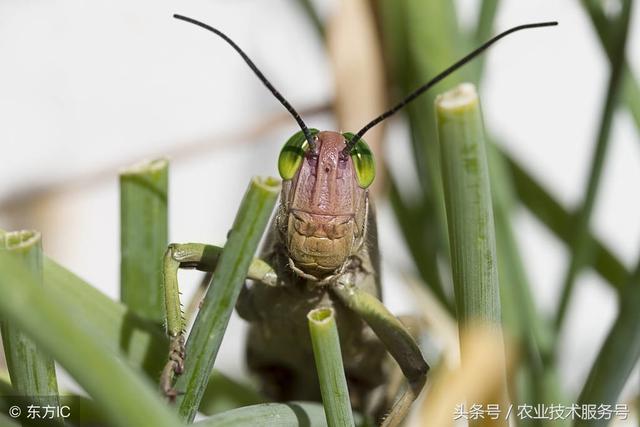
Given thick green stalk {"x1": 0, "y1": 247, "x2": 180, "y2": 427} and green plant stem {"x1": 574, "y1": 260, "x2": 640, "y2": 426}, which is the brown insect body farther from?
thick green stalk {"x1": 0, "y1": 247, "x2": 180, "y2": 427}

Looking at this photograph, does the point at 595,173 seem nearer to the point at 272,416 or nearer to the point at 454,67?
the point at 454,67

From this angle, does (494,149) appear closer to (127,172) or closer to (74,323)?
(127,172)

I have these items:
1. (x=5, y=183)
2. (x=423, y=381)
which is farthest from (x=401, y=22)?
(x=5, y=183)

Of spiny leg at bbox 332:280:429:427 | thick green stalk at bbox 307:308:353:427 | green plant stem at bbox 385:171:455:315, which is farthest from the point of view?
green plant stem at bbox 385:171:455:315

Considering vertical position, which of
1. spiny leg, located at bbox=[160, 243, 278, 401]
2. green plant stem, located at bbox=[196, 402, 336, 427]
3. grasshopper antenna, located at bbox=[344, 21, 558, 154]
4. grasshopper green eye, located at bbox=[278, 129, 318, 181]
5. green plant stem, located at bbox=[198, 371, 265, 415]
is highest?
grasshopper antenna, located at bbox=[344, 21, 558, 154]

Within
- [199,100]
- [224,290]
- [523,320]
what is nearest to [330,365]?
[224,290]

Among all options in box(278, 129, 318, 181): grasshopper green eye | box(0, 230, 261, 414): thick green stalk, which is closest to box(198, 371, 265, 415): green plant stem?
box(0, 230, 261, 414): thick green stalk
